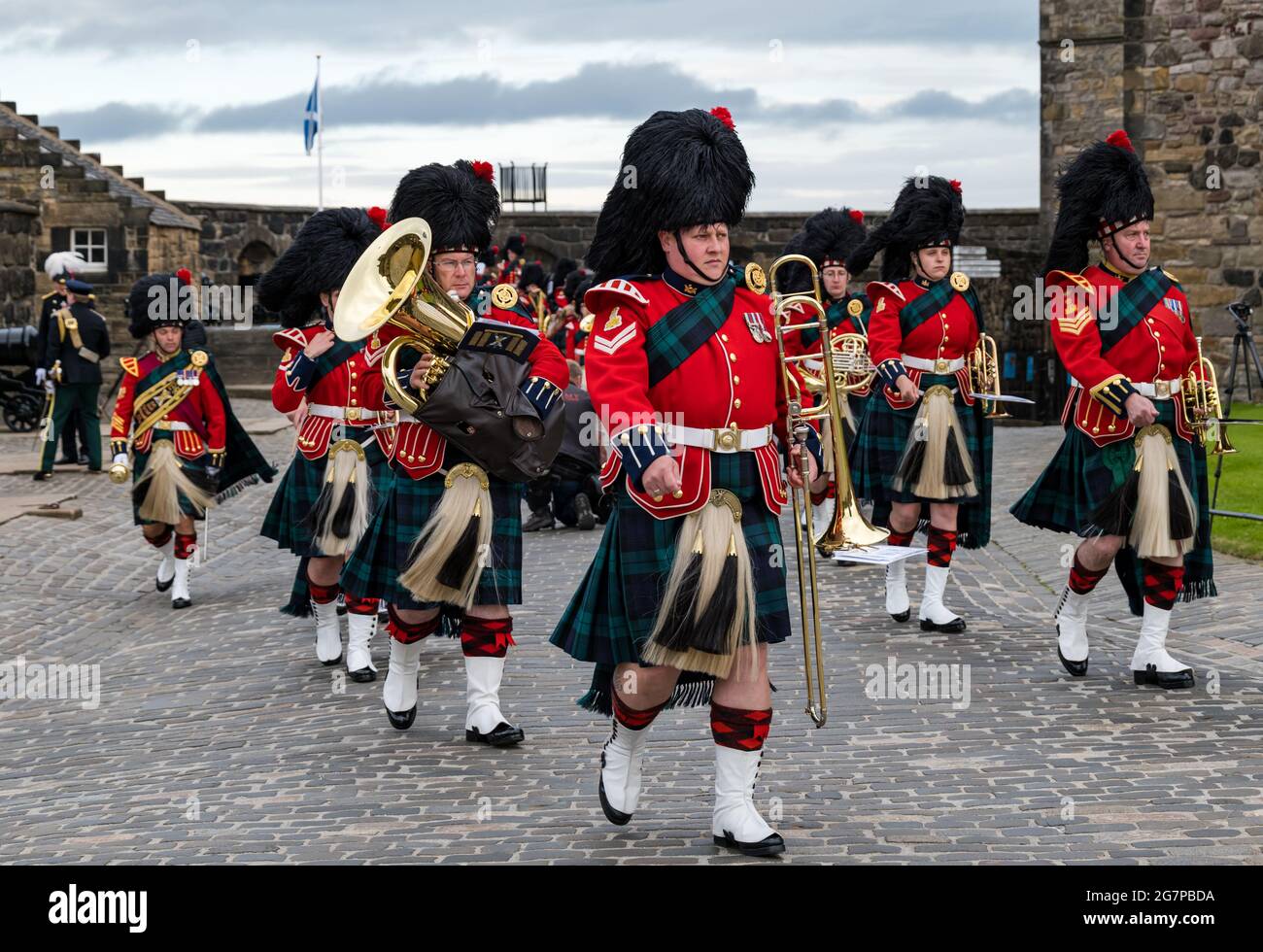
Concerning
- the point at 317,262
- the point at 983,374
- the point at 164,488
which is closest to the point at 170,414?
the point at 164,488

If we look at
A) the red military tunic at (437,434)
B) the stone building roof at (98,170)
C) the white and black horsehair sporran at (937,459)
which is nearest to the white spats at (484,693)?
the red military tunic at (437,434)

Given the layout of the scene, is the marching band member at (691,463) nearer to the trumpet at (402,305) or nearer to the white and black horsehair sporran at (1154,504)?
the trumpet at (402,305)

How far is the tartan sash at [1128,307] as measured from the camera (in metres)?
7.64

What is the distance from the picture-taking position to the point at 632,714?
5.39 metres

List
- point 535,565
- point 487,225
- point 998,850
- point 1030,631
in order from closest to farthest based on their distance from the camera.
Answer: point 998,850 < point 487,225 < point 1030,631 < point 535,565

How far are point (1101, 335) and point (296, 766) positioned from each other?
12.8 feet

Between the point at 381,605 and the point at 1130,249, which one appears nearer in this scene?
the point at 1130,249

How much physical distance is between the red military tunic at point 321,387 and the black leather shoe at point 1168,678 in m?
3.50

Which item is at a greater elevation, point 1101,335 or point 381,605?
point 1101,335

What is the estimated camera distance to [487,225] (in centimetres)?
711

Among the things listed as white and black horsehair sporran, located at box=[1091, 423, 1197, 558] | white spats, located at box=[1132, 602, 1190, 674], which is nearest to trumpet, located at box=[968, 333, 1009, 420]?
white and black horsehair sporran, located at box=[1091, 423, 1197, 558]
